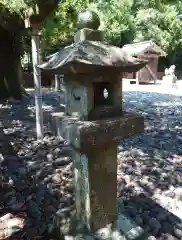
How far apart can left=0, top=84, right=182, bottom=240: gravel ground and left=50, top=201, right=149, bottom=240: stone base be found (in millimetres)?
192

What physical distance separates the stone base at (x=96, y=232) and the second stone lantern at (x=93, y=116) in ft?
0.14

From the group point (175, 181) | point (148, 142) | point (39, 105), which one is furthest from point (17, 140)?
point (175, 181)

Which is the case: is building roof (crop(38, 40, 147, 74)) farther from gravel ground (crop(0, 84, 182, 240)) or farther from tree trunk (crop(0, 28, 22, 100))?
tree trunk (crop(0, 28, 22, 100))

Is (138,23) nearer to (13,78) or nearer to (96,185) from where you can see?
(13,78)

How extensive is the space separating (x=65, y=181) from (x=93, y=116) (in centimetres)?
175

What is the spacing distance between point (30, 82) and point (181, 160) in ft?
43.5

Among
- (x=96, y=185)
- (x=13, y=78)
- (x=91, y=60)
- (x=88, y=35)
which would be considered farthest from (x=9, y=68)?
(x=91, y=60)

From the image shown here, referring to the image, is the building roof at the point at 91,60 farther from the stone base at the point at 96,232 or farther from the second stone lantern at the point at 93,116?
the stone base at the point at 96,232

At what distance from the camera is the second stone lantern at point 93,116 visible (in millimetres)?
2012

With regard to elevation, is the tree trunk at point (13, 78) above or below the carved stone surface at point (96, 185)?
above

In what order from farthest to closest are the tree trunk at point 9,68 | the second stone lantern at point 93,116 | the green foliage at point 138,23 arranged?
1. the green foliage at point 138,23
2. the tree trunk at point 9,68
3. the second stone lantern at point 93,116

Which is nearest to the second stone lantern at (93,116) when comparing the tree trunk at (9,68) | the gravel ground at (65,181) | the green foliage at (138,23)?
the gravel ground at (65,181)

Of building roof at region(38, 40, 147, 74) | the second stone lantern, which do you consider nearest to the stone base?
Result: the second stone lantern

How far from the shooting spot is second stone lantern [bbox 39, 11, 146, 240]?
2.01 m
